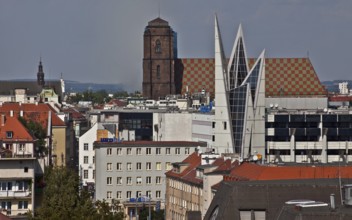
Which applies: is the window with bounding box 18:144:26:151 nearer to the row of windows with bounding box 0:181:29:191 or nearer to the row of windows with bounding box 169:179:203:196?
the row of windows with bounding box 0:181:29:191

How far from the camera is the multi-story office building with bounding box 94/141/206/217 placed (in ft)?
384

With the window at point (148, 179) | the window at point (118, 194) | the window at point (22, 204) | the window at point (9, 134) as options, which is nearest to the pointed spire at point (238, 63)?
the window at point (148, 179)

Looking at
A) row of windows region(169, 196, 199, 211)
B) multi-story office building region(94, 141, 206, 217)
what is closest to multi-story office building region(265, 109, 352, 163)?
multi-story office building region(94, 141, 206, 217)

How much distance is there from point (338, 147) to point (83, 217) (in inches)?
2501

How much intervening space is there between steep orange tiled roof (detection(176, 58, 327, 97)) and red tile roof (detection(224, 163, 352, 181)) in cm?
8270

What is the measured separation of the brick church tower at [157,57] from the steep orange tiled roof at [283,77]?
29.7ft

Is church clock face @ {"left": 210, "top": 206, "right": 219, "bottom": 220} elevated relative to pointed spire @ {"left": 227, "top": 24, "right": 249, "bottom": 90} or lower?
lower

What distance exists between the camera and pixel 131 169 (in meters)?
118

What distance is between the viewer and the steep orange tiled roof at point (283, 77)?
166000 mm

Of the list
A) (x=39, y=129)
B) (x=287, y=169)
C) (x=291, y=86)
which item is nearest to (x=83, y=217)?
(x=287, y=169)

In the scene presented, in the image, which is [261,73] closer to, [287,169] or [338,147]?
[338,147]

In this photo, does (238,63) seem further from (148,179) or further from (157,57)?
(157,57)

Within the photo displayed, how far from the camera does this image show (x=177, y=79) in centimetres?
18650

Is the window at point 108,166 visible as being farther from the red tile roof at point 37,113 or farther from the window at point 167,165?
the red tile roof at point 37,113
